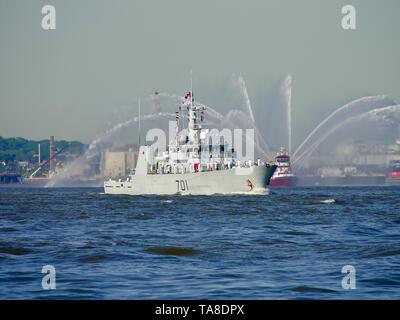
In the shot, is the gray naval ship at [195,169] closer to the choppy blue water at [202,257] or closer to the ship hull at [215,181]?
the ship hull at [215,181]

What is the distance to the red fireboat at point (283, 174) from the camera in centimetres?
17362

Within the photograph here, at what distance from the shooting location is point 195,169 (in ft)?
305

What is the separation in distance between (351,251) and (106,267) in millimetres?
9888

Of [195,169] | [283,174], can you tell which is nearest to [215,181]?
[195,169]

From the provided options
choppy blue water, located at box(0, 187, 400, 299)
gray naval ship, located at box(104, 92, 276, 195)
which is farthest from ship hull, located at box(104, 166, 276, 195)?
choppy blue water, located at box(0, 187, 400, 299)

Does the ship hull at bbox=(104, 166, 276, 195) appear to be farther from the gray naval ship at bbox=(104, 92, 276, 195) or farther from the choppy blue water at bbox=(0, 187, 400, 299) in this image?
the choppy blue water at bbox=(0, 187, 400, 299)

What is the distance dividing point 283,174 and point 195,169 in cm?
8335

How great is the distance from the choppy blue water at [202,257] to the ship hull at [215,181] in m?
38.2

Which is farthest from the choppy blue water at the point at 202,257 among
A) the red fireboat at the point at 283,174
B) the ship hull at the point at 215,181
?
the red fireboat at the point at 283,174

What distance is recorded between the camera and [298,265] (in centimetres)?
2639

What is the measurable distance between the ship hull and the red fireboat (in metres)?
78.6

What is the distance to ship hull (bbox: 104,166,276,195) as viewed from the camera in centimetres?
8906
